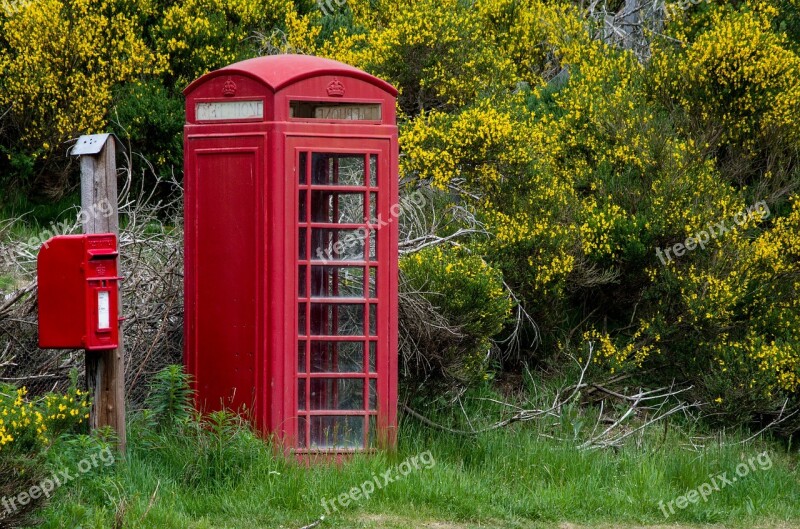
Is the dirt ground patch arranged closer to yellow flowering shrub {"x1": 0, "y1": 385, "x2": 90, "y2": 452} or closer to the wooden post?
the wooden post

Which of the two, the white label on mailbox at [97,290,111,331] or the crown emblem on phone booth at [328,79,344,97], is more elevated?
the crown emblem on phone booth at [328,79,344,97]

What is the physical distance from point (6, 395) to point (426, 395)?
3.56m

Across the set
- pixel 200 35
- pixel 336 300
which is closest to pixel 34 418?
pixel 336 300

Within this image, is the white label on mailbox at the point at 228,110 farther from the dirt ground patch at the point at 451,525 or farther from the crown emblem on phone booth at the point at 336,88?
the dirt ground patch at the point at 451,525

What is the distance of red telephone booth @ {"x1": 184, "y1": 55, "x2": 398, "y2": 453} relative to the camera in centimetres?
673

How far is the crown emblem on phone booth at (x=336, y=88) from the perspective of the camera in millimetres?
6797

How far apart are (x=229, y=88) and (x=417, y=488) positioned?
273 centimetres

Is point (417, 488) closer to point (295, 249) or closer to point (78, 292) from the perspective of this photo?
point (295, 249)

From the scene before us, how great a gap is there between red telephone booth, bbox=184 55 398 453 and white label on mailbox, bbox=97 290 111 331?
0.86 m

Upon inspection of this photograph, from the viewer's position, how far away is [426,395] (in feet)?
28.8

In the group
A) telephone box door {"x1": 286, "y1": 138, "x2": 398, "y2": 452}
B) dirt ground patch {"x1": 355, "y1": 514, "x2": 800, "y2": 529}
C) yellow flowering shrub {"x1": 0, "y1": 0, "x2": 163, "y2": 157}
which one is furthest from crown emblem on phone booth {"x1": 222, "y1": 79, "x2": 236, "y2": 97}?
yellow flowering shrub {"x1": 0, "y1": 0, "x2": 163, "y2": 157}

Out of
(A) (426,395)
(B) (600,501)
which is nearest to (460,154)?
(A) (426,395)

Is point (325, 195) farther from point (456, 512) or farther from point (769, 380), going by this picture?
point (769, 380)

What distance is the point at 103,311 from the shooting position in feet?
20.2
